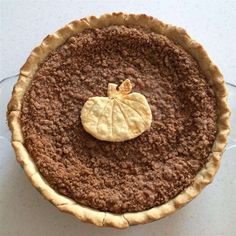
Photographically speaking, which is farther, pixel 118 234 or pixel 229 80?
pixel 229 80

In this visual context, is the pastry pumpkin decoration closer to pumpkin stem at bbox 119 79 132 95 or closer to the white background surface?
pumpkin stem at bbox 119 79 132 95

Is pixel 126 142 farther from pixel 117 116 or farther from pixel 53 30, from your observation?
pixel 53 30

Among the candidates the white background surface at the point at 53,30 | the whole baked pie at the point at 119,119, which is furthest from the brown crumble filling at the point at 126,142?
the white background surface at the point at 53,30

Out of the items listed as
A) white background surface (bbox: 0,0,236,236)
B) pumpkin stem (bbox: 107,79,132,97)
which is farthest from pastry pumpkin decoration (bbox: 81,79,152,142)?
white background surface (bbox: 0,0,236,236)

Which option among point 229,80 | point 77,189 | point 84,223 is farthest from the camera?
point 229,80

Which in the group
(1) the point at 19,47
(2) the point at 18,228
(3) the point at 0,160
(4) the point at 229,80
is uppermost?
(4) the point at 229,80

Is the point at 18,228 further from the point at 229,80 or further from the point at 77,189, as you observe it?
the point at 229,80

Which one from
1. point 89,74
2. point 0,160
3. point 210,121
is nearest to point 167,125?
point 210,121
